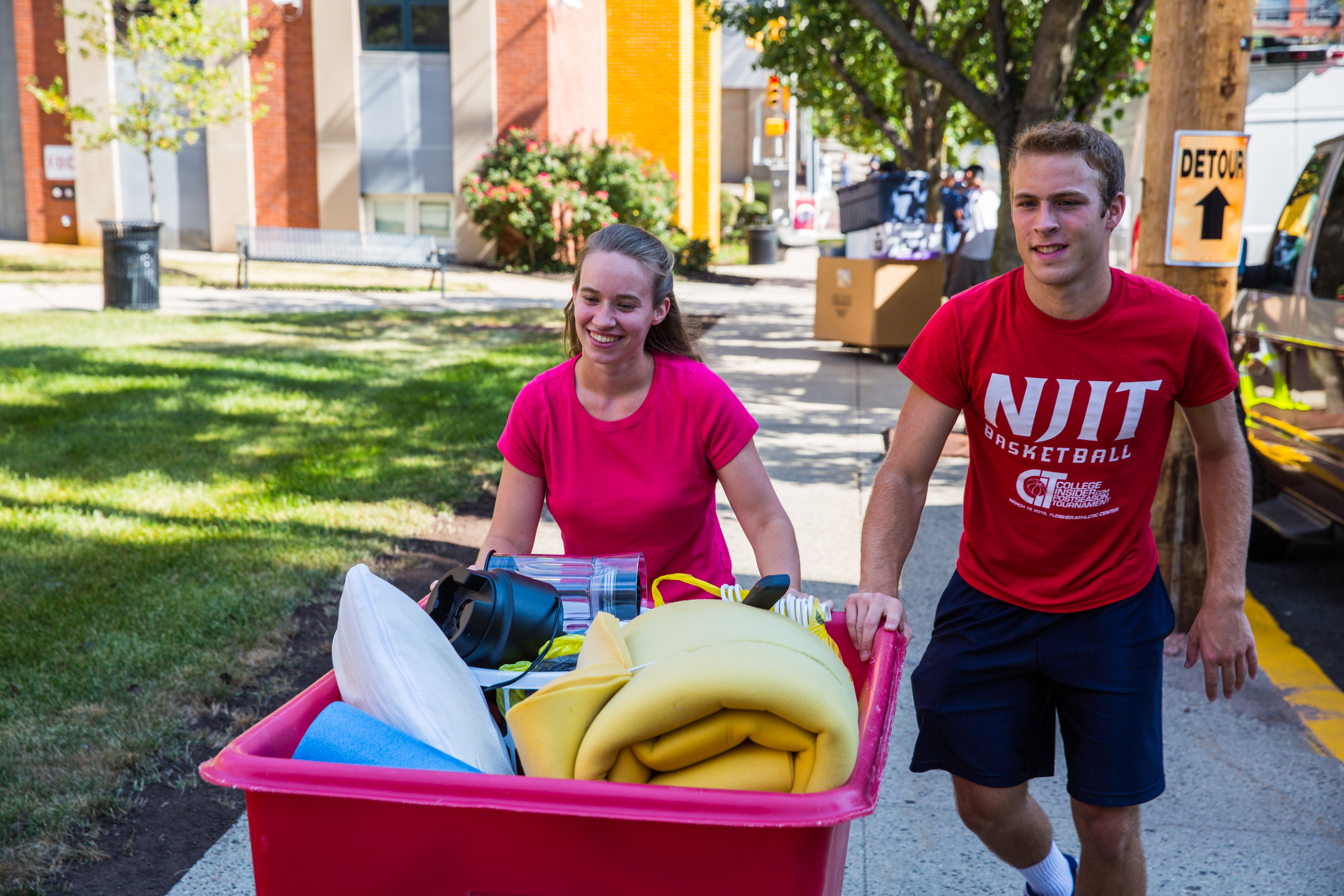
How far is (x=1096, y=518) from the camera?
8.24 ft

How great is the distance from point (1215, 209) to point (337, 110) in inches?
837

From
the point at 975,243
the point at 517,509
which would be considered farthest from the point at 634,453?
the point at 975,243

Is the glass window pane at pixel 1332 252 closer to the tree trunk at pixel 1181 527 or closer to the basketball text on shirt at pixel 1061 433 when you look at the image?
the tree trunk at pixel 1181 527

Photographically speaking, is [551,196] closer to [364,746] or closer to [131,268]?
[131,268]

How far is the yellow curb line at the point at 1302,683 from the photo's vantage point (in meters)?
4.22

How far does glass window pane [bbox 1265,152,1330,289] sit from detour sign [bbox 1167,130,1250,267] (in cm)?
143

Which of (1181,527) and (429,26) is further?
(429,26)

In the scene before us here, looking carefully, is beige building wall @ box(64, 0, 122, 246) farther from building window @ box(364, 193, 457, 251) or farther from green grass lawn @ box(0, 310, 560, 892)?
green grass lawn @ box(0, 310, 560, 892)

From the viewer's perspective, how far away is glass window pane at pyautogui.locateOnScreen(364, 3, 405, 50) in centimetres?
2308

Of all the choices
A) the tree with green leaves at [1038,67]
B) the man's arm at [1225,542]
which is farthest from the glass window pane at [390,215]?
the man's arm at [1225,542]

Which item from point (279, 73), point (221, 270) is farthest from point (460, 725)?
point (279, 73)

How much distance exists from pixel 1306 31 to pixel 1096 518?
38.5 m

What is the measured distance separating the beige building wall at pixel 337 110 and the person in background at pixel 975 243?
1318 centimetres

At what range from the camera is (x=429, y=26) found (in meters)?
23.2
